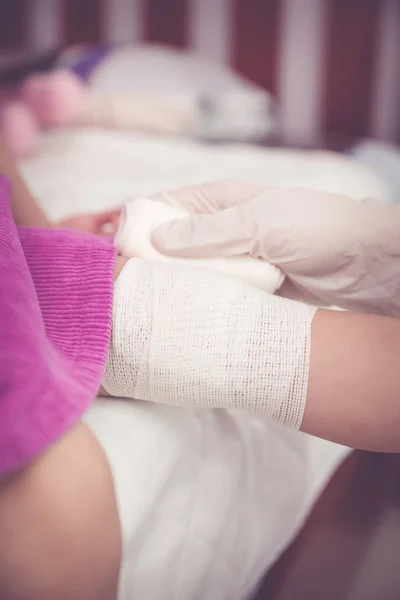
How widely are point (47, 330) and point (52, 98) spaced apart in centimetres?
131

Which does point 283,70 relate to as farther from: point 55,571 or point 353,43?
point 55,571

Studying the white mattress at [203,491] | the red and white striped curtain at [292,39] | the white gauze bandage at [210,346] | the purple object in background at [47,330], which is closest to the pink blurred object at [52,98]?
the red and white striped curtain at [292,39]

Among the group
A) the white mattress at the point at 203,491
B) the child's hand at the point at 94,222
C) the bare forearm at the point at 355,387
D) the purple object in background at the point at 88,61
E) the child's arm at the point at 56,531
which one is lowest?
the white mattress at the point at 203,491

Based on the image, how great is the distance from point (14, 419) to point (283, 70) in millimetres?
1961

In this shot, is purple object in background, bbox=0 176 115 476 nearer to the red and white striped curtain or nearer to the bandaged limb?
the bandaged limb

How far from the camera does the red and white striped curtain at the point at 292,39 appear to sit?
194 cm

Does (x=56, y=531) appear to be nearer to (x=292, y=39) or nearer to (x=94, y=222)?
(x=94, y=222)

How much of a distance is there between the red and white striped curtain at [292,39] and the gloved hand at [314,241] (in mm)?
1208

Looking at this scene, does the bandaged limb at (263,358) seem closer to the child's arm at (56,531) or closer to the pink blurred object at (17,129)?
the child's arm at (56,531)

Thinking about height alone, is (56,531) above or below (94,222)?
below

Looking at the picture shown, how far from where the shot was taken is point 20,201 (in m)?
0.78

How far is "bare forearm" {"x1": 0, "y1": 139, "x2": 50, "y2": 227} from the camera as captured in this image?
769 millimetres

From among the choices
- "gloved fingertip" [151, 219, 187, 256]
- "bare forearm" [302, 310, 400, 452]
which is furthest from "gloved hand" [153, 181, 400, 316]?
"bare forearm" [302, 310, 400, 452]

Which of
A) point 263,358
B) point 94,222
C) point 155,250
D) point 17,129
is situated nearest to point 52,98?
point 17,129
